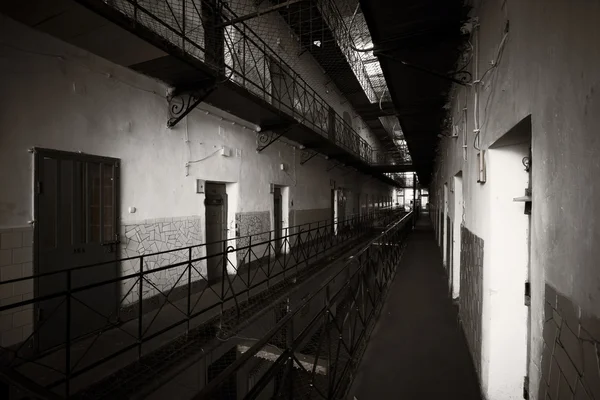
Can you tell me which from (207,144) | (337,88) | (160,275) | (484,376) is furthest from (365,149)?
(484,376)

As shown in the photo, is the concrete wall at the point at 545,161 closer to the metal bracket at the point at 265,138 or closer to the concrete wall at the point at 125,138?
the concrete wall at the point at 125,138

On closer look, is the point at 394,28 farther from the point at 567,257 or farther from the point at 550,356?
the point at 550,356

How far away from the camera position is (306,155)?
942 cm

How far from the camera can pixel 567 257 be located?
1112 mm

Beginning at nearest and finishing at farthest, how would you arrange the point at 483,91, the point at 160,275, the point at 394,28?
1. the point at 483,91
2. the point at 394,28
3. the point at 160,275

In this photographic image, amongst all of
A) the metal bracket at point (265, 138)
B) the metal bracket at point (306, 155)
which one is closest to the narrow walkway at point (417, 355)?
the metal bracket at point (265, 138)

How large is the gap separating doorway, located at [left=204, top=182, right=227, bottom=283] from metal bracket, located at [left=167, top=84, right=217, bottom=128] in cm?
149

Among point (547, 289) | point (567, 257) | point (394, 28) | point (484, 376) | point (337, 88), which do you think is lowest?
point (484, 376)

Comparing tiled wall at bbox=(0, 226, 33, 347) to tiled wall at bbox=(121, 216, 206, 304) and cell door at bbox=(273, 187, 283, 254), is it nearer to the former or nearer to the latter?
tiled wall at bbox=(121, 216, 206, 304)

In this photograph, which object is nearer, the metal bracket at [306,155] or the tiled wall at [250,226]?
the tiled wall at [250,226]

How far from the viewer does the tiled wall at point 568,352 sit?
945 millimetres

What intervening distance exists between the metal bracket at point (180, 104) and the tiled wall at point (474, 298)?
4.13 meters

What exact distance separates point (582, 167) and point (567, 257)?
357mm

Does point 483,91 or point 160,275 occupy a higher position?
point 483,91
